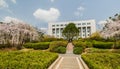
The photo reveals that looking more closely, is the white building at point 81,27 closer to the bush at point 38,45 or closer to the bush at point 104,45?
the bush at point 104,45

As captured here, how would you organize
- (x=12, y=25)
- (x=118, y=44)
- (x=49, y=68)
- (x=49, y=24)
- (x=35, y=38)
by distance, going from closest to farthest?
(x=49, y=68)
(x=118, y=44)
(x=12, y=25)
(x=35, y=38)
(x=49, y=24)

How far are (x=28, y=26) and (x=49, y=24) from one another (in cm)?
6912

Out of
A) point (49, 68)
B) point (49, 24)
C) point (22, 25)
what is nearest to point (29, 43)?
point (22, 25)

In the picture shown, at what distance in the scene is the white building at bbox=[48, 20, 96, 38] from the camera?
108 metres

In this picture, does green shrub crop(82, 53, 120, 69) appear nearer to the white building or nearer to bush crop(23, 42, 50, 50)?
bush crop(23, 42, 50, 50)

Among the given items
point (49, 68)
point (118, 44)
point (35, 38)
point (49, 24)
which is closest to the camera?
point (49, 68)

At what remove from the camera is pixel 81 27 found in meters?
111

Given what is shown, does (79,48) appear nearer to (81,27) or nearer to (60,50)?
(60,50)

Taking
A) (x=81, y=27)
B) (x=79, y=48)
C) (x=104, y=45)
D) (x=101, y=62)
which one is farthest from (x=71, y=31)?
(x=101, y=62)

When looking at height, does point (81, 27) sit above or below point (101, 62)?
above

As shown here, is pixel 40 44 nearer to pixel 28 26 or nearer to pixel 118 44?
pixel 28 26

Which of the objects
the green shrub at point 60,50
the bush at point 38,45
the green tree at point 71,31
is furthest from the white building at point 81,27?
the green shrub at point 60,50

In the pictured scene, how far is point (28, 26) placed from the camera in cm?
4503

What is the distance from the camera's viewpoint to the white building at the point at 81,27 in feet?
353
